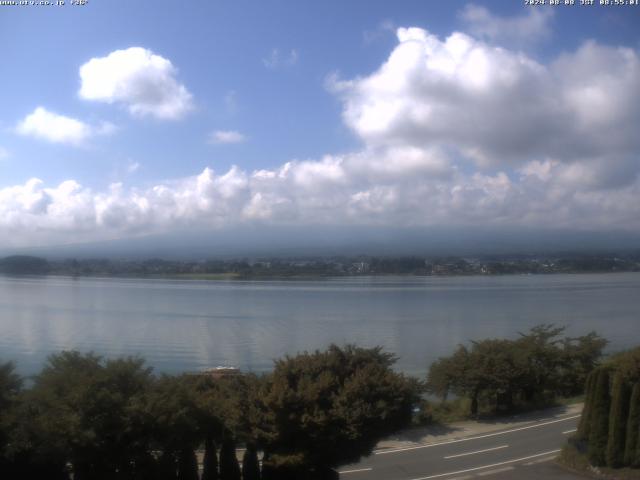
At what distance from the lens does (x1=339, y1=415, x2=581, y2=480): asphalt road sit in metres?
10.7

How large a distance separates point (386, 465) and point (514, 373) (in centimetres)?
718

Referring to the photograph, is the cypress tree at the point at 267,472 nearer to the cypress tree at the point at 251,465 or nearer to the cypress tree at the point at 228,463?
the cypress tree at the point at 251,465

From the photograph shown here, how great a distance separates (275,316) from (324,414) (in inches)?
1278

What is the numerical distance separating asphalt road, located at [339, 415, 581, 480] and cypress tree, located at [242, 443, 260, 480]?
2.61 meters

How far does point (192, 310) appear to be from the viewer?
1753 inches

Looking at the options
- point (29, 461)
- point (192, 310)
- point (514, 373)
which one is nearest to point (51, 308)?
point (192, 310)

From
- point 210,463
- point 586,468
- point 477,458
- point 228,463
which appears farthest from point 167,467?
point 586,468

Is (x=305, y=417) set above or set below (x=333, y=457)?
above

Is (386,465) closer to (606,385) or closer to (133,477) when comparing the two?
(606,385)

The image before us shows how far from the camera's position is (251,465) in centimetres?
890

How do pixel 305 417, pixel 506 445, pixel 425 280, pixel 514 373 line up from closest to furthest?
pixel 305 417, pixel 506 445, pixel 514 373, pixel 425 280

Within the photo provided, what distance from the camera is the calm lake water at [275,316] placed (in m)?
28.9

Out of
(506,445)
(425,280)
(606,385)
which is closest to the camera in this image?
(606,385)

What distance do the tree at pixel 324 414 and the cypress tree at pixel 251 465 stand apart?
222 mm
